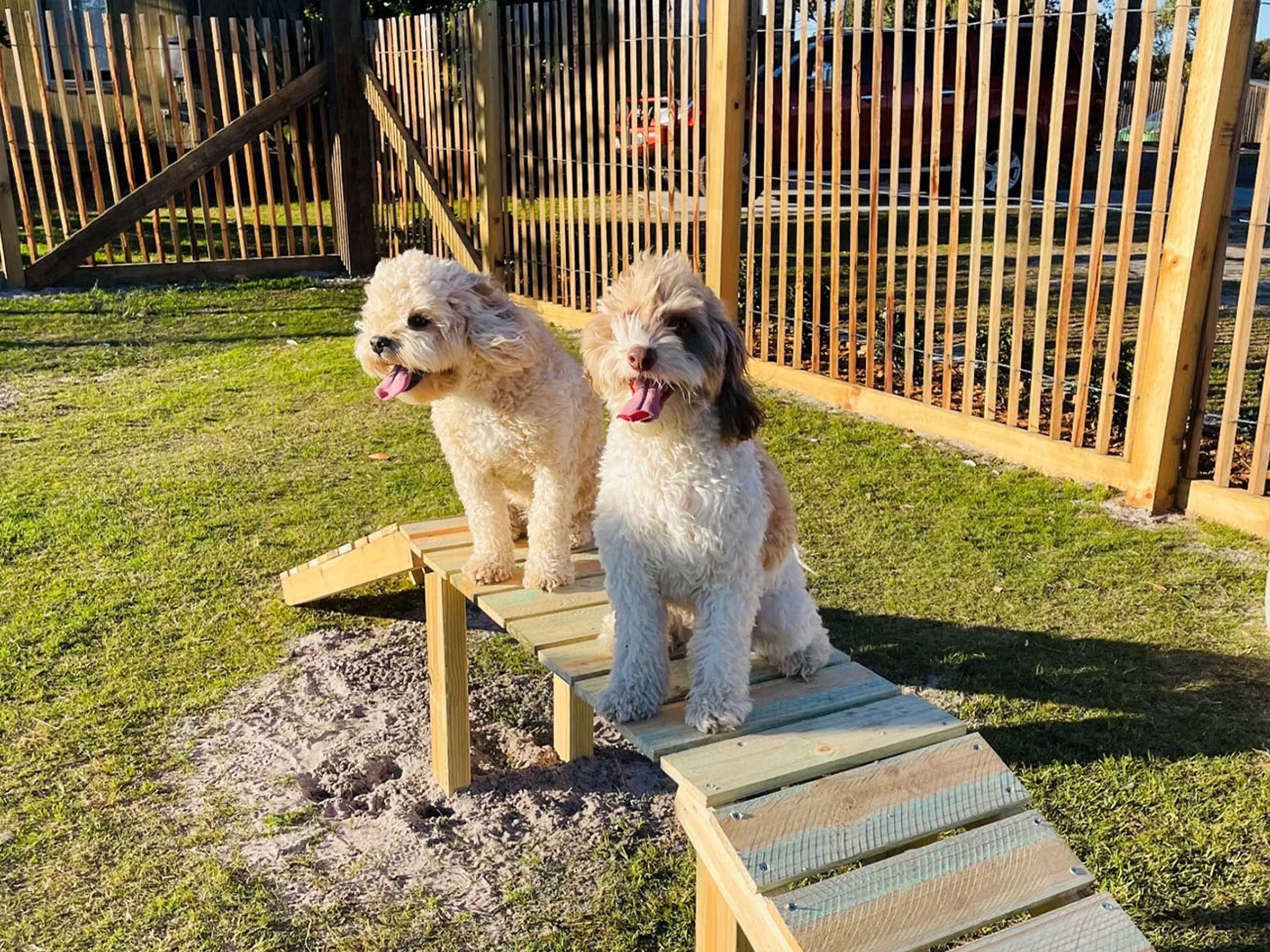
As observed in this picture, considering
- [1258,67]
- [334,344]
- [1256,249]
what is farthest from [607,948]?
[1258,67]

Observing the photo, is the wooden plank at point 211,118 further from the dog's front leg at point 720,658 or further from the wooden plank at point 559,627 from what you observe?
the dog's front leg at point 720,658

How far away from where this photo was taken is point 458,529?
4.35 meters

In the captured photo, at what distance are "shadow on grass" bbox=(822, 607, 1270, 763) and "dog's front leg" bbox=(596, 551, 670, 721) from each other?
162 centimetres

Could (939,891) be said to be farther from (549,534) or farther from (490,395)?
(490,395)

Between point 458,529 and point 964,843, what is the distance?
92.8 inches

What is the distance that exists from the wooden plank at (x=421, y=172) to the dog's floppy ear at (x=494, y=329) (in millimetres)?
7627

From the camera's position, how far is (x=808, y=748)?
2834 millimetres

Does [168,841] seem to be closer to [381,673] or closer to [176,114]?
[381,673]

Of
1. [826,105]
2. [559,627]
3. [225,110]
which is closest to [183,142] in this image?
[225,110]

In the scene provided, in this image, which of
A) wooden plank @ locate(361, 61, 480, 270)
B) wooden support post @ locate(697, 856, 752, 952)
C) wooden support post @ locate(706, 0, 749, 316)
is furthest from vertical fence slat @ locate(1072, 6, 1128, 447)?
wooden plank @ locate(361, 61, 480, 270)

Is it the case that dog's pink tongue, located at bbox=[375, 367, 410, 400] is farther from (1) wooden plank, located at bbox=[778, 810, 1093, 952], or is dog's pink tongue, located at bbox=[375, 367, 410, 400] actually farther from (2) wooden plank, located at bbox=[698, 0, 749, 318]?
(2) wooden plank, located at bbox=[698, 0, 749, 318]

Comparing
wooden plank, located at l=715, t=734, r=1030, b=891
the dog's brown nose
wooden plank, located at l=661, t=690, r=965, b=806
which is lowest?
wooden plank, located at l=715, t=734, r=1030, b=891

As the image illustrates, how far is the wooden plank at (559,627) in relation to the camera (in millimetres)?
3398

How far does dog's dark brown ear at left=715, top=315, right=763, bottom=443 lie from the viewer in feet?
9.07
